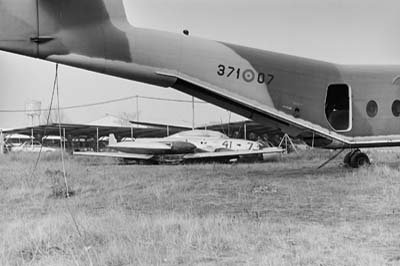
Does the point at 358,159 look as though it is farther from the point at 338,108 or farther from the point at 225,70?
the point at 225,70

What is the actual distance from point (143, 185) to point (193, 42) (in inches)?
139

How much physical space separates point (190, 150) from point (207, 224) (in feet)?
56.1

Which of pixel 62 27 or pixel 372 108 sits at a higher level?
pixel 62 27

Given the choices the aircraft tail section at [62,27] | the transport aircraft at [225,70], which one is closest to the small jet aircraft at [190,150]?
the transport aircraft at [225,70]

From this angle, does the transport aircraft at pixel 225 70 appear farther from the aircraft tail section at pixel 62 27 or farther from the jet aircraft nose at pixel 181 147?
the jet aircraft nose at pixel 181 147

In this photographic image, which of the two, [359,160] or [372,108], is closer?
[372,108]

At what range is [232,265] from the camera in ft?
13.0

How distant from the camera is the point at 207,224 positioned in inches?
221

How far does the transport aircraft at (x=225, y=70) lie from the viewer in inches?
369

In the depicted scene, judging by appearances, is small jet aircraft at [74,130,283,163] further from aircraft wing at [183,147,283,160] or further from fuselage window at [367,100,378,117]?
fuselage window at [367,100,378,117]

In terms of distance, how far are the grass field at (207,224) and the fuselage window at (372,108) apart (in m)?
2.75

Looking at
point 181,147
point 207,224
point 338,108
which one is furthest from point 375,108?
point 181,147

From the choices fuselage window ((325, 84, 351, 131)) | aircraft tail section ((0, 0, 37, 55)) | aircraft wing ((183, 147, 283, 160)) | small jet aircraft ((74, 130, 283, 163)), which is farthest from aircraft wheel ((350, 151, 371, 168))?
aircraft tail section ((0, 0, 37, 55))

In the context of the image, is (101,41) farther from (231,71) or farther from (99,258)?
(99,258)
